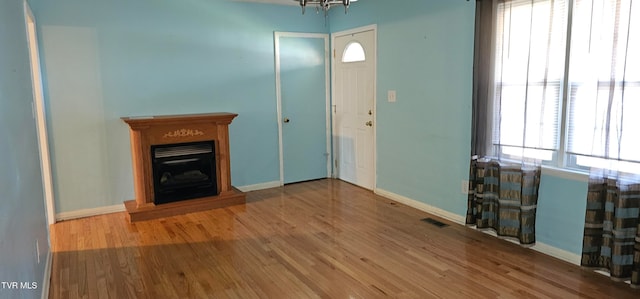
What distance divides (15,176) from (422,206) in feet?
11.9

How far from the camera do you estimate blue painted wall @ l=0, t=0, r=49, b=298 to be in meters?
1.68

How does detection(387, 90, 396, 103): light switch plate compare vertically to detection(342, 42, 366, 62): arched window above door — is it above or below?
below

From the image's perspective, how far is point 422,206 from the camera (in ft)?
15.0

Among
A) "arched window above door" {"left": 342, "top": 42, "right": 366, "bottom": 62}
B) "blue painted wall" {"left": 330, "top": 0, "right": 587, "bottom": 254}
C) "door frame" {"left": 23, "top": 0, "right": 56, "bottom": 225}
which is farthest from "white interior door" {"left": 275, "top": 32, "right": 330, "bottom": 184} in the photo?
"door frame" {"left": 23, "top": 0, "right": 56, "bottom": 225}

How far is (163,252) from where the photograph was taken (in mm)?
3553

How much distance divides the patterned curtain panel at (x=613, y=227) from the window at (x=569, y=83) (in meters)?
0.14

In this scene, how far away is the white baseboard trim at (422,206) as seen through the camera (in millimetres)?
4195

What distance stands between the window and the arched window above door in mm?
2125

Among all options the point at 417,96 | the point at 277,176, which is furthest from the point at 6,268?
the point at 277,176

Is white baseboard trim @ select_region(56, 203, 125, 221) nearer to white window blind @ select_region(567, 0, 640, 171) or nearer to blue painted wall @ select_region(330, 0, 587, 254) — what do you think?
blue painted wall @ select_region(330, 0, 587, 254)

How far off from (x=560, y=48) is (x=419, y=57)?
1.50m

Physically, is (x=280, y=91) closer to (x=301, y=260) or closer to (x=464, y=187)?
(x=464, y=187)

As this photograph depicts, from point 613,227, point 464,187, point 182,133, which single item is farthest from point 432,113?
point 182,133

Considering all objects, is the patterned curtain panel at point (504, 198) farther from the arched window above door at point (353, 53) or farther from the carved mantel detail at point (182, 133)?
the carved mantel detail at point (182, 133)
